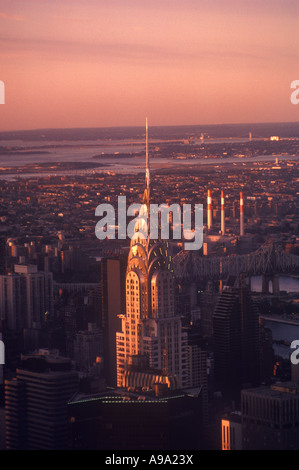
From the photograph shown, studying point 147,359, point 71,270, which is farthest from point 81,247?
point 147,359

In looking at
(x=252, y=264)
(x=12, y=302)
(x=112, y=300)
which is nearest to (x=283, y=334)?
(x=112, y=300)

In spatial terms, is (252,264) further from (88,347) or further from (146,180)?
(88,347)

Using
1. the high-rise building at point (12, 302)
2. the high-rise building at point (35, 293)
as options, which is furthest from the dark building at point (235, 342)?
the high-rise building at point (12, 302)

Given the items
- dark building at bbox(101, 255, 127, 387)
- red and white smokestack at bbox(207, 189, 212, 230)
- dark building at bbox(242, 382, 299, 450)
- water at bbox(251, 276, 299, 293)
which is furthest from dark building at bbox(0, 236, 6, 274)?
dark building at bbox(242, 382, 299, 450)

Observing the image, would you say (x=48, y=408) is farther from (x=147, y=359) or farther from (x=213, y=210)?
(x=213, y=210)

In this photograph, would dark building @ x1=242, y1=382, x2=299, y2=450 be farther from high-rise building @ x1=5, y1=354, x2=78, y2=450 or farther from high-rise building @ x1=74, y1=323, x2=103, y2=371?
high-rise building @ x1=74, y1=323, x2=103, y2=371

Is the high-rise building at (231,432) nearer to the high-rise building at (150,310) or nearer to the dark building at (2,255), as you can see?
the high-rise building at (150,310)
